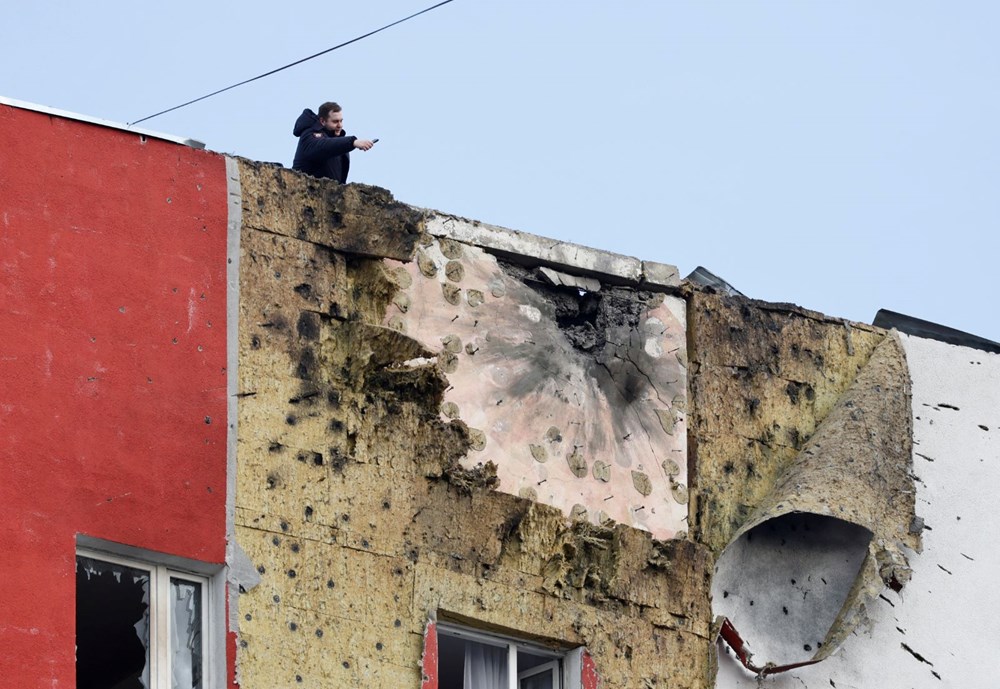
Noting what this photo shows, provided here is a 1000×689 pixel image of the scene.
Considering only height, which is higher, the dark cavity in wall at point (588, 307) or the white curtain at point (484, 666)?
the dark cavity in wall at point (588, 307)

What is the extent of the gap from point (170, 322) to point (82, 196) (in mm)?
918

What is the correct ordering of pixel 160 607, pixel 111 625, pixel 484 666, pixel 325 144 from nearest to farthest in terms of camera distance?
1. pixel 160 607
2. pixel 111 625
3. pixel 484 666
4. pixel 325 144

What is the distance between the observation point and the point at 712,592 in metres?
15.2

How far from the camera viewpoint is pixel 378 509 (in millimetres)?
13977

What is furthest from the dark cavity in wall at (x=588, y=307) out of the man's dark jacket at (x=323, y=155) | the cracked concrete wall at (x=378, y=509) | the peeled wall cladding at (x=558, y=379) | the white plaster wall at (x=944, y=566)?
the white plaster wall at (x=944, y=566)

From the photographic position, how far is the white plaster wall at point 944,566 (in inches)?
602

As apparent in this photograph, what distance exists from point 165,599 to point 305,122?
4124 mm

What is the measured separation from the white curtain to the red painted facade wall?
195 centimetres

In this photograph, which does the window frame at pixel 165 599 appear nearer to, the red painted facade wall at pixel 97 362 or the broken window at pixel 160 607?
the broken window at pixel 160 607

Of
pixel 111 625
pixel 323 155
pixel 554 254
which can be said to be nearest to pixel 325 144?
pixel 323 155

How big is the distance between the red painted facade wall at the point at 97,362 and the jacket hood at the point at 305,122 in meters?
1.76

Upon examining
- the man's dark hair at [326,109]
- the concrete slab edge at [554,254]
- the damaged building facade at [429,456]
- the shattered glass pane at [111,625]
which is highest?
the man's dark hair at [326,109]

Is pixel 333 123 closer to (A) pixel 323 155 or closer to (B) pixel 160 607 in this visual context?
(A) pixel 323 155

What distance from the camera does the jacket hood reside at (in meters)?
15.8
